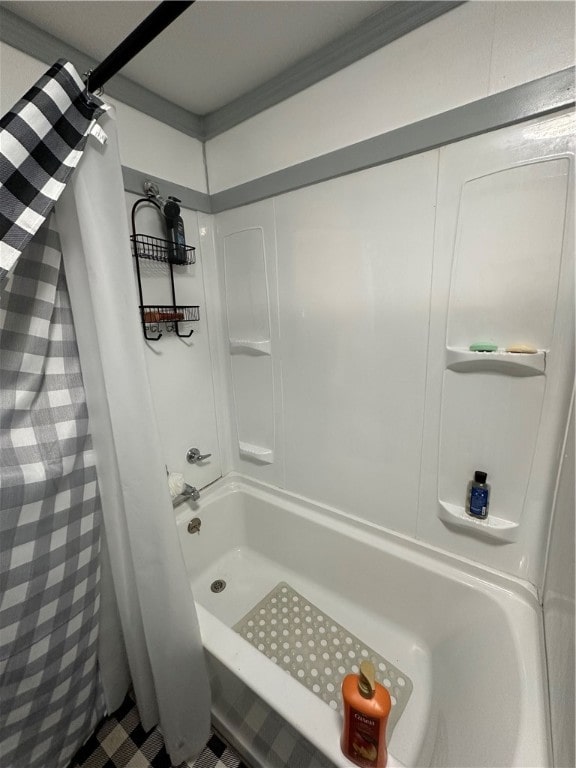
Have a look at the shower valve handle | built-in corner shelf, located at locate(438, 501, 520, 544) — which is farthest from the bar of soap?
the shower valve handle

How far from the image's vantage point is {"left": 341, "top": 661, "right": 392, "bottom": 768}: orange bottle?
594 mm

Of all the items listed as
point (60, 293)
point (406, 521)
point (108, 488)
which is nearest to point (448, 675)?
point (406, 521)

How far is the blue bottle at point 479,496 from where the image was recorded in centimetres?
98

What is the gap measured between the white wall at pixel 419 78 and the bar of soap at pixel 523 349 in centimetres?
68

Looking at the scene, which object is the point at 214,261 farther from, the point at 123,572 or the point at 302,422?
the point at 123,572

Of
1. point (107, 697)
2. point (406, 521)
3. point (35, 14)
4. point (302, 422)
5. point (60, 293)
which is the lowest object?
point (107, 697)

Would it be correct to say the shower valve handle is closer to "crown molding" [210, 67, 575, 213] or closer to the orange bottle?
the orange bottle

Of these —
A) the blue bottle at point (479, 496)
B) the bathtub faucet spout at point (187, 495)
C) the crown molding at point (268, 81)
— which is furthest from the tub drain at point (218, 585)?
the crown molding at point (268, 81)

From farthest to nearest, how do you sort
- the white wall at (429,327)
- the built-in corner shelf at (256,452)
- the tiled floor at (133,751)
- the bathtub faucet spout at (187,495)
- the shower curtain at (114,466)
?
the built-in corner shelf at (256,452), the bathtub faucet spout at (187,495), the tiled floor at (133,751), the white wall at (429,327), the shower curtain at (114,466)

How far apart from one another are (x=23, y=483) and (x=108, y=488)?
0.19 m

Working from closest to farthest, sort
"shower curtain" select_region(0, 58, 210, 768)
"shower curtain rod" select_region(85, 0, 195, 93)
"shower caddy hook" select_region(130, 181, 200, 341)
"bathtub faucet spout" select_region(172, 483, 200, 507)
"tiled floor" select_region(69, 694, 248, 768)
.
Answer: "shower curtain rod" select_region(85, 0, 195, 93), "shower curtain" select_region(0, 58, 210, 768), "tiled floor" select_region(69, 694, 248, 768), "shower caddy hook" select_region(130, 181, 200, 341), "bathtub faucet spout" select_region(172, 483, 200, 507)

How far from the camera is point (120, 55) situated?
61 cm

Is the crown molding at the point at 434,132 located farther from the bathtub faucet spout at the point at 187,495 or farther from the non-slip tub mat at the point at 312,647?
the non-slip tub mat at the point at 312,647

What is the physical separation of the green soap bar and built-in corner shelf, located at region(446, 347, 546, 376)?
1 centimetres
